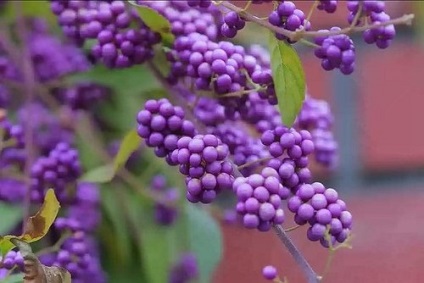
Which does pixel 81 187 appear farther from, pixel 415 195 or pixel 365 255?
pixel 415 195

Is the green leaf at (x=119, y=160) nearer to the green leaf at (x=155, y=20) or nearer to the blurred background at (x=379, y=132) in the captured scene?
the green leaf at (x=155, y=20)

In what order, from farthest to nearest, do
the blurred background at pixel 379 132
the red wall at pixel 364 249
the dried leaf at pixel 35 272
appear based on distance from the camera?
the blurred background at pixel 379 132 < the red wall at pixel 364 249 < the dried leaf at pixel 35 272

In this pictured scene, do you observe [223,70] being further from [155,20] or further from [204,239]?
[204,239]

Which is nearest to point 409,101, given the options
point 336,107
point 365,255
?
point 336,107

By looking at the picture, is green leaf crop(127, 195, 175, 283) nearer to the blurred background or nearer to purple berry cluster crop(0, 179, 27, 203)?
purple berry cluster crop(0, 179, 27, 203)

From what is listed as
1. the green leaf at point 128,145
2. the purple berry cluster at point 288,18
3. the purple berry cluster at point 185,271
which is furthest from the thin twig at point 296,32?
the purple berry cluster at point 185,271

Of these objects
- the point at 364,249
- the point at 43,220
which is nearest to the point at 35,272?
the point at 43,220
